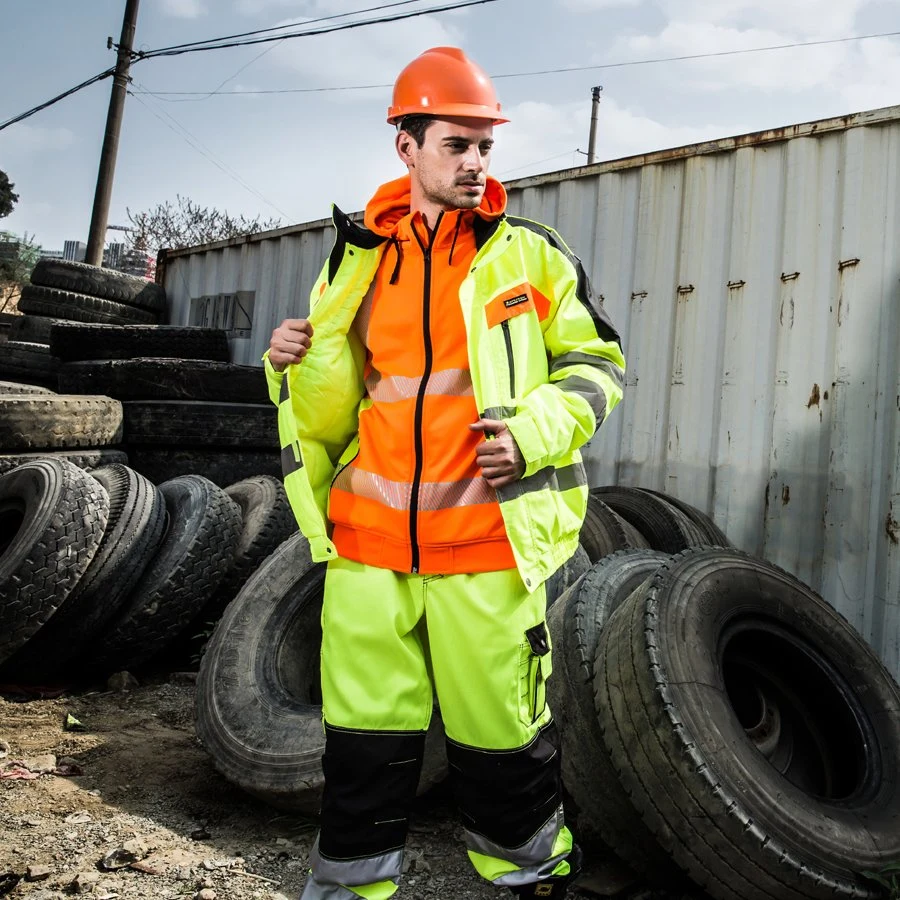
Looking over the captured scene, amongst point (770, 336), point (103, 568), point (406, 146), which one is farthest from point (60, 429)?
point (770, 336)

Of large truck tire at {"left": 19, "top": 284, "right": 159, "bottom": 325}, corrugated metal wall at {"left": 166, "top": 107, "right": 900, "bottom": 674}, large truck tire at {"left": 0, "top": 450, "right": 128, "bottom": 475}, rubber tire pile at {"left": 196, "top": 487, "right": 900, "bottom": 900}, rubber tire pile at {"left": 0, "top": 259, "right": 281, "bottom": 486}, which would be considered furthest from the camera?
large truck tire at {"left": 19, "top": 284, "right": 159, "bottom": 325}

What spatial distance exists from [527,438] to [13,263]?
838 inches

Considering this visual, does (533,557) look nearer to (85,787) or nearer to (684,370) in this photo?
(85,787)

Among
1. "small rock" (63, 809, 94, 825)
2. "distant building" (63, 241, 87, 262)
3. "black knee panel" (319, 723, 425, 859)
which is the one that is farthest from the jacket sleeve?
"distant building" (63, 241, 87, 262)

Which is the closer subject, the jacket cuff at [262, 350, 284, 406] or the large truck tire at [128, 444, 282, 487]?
the jacket cuff at [262, 350, 284, 406]

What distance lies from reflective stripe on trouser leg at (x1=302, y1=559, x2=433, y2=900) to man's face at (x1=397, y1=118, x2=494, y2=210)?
2.91 ft

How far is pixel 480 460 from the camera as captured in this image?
1.88 m

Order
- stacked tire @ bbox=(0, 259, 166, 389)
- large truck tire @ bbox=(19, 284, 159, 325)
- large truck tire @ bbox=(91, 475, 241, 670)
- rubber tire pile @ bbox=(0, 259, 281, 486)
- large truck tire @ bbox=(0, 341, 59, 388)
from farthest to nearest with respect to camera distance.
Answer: large truck tire @ bbox=(19, 284, 159, 325) < stacked tire @ bbox=(0, 259, 166, 389) < large truck tire @ bbox=(0, 341, 59, 388) < rubber tire pile @ bbox=(0, 259, 281, 486) < large truck tire @ bbox=(91, 475, 241, 670)

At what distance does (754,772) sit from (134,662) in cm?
311

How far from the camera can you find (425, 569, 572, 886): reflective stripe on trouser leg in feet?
6.23

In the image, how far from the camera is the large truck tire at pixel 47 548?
13.0 ft

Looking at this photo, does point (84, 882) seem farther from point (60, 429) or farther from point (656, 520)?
point (60, 429)

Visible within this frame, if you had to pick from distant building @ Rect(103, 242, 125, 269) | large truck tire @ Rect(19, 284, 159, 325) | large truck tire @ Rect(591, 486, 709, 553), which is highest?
distant building @ Rect(103, 242, 125, 269)

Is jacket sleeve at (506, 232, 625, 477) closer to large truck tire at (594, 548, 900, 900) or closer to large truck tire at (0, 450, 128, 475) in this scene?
large truck tire at (594, 548, 900, 900)
